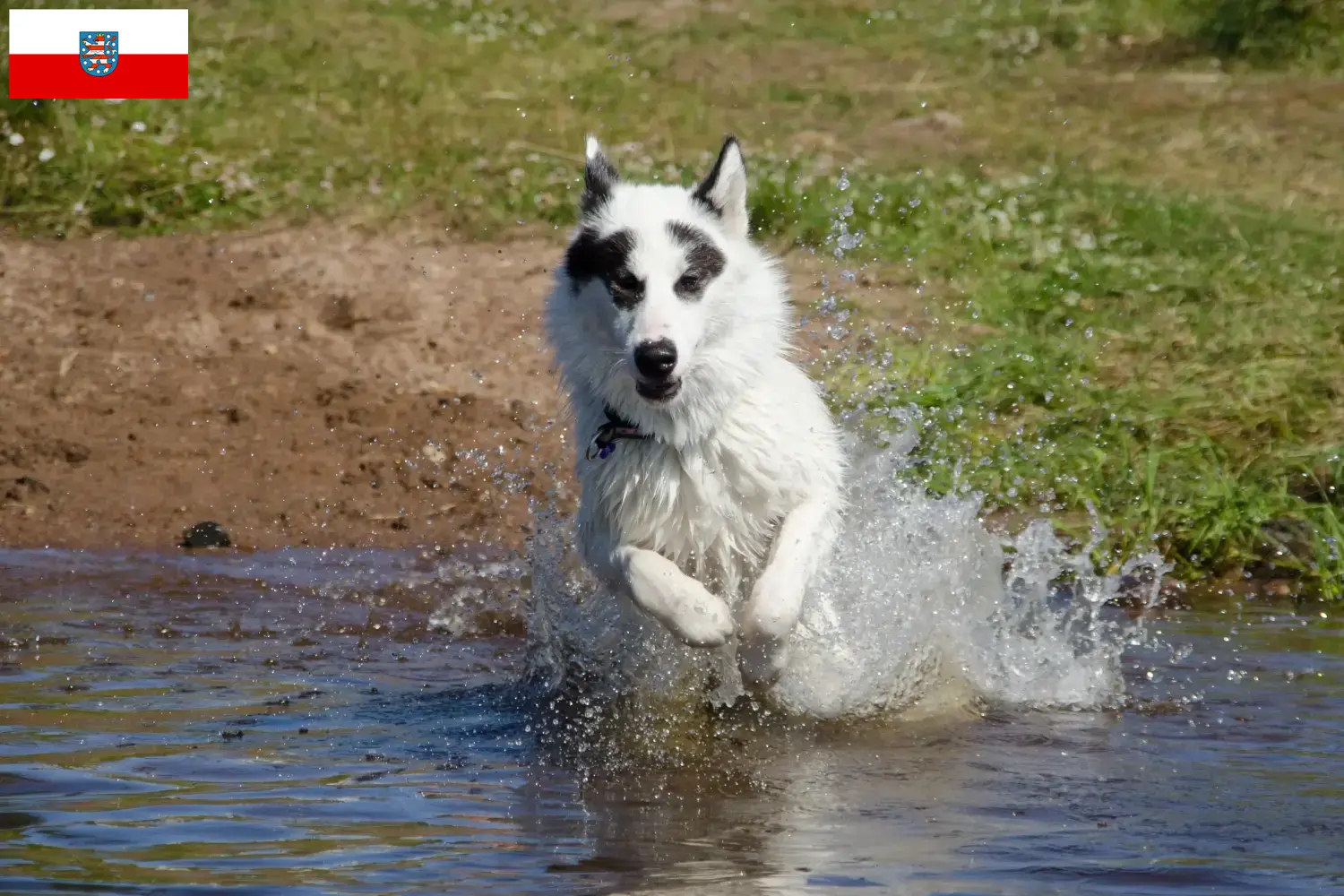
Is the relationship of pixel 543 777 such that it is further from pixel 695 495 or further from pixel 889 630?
pixel 889 630

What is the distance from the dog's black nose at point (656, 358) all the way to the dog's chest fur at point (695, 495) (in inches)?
16.4

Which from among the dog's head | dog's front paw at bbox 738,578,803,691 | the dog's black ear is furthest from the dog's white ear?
dog's front paw at bbox 738,578,803,691

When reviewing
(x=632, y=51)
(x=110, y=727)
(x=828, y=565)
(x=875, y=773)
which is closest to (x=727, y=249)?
(x=828, y=565)

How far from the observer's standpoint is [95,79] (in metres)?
13.9

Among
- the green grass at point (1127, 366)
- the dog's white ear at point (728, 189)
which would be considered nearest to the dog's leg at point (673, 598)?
the dog's white ear at point (728, 189)

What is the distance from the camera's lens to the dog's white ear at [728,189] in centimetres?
609

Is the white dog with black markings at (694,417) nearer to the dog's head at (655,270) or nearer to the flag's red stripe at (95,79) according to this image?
the dog's head at (655,270)

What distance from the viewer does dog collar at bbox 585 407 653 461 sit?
5.89 m

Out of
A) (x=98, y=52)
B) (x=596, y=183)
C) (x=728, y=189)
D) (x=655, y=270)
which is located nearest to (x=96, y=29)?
(x=98, y=52)

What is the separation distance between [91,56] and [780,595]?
33.6 ft

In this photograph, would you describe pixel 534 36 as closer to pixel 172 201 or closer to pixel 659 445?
pixel 172 201

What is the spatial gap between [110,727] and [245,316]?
5055mm

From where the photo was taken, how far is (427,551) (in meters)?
8.62

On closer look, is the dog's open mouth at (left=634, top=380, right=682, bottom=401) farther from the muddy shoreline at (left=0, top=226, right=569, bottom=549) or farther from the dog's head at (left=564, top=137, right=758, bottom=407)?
the muddy shoreline at (left=0, top=226, right=569, bottom=549)
